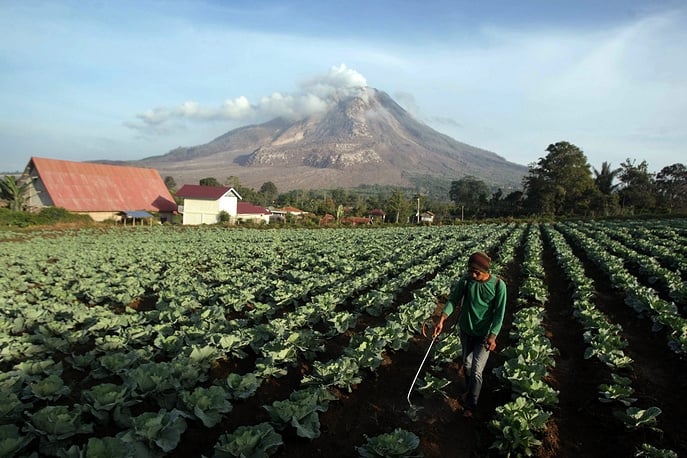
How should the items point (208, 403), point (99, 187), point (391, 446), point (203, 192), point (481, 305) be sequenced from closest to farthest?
point (391, 446)
point (208, 403)
point (481, 305)
point (99, 187)
point (203, 192)

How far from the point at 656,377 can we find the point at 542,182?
Result: 6073 cm

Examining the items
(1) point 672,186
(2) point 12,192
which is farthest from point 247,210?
(1) point 672,186

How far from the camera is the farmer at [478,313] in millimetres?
4566

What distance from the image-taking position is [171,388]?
14.9 feet

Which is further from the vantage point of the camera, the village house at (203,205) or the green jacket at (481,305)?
the village house at (203,205)

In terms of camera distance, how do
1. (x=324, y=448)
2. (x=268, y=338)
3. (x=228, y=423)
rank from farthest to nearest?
1. (x=268, y=338)
2. (x=228, y=423)
3. (x=324, y=448)

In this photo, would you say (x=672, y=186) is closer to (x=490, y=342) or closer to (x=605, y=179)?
(x=605, y=179)

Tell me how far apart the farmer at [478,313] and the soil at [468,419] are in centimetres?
49

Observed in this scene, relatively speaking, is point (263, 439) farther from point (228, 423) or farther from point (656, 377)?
point (656, 377)

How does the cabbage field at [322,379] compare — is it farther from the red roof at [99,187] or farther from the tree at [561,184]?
the tree at [561,184]

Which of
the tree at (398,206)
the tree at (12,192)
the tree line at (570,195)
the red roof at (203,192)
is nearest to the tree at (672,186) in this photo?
the tree line at (570,195)

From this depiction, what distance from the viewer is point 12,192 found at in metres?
37.6

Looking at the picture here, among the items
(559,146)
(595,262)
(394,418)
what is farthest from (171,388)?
(559,146)

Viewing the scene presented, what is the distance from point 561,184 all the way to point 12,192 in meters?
69.0
